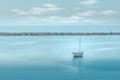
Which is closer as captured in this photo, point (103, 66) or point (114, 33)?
point (103, 66)

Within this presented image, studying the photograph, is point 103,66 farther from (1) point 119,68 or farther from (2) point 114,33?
(2) point 114,33

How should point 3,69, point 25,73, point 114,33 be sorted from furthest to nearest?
point 114,33 → point 3,69 → point 25,73

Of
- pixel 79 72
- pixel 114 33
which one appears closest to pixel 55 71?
pixel 79 72

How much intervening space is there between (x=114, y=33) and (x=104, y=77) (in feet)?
293

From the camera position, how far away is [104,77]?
17.7 meters

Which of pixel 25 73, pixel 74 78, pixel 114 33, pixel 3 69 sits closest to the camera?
pixel 74 78

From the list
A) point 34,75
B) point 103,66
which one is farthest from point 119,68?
point 34,75

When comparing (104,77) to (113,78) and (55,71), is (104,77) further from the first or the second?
(55,71)

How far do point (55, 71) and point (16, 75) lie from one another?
3.11 m

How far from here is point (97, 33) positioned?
106 m

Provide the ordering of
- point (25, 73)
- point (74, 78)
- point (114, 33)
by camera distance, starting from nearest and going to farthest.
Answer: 1. point (74, 78)
2. point (25, 73)
3. point (114, 33)

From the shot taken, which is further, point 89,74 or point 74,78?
point 89,74

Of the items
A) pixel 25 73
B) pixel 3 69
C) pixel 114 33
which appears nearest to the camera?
pixel 25 73

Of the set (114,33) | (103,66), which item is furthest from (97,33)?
(103,66)
